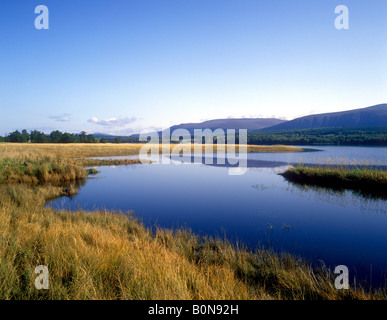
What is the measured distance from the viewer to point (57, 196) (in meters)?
14.1

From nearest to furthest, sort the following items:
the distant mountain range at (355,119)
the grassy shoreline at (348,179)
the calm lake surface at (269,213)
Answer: the calm lake surface at (269,213)
the grassy shoreline at (348,179)
the distant mountain range at (355,119)

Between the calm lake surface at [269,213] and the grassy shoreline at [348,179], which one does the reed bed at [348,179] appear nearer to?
the grassy shoreline at [348,179]

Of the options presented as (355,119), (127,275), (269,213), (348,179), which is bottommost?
Result: (269,213)

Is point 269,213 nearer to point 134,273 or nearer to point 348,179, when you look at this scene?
point 134,273

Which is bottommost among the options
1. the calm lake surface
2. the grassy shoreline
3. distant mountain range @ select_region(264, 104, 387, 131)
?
the calm lake surface

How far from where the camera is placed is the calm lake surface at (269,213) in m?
7.09

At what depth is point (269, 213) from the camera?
36.5ft

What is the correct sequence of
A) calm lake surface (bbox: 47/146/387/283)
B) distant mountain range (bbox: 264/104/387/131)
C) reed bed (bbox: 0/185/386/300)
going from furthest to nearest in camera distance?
distant mountain range (bbox: 264/104/387/131) → calm lake surface (bbox: 47/146/387/283) → reed bed (bbox: 0/185/386/300)

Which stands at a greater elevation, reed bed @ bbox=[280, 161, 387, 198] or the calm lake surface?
reed bed @ bbox=[280, 161, 387, 198]

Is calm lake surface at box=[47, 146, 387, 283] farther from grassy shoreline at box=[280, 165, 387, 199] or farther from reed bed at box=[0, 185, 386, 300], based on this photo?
reed bed at box=[0, 185, 386, 300]

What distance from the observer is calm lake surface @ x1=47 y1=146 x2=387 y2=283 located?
7.09 meters

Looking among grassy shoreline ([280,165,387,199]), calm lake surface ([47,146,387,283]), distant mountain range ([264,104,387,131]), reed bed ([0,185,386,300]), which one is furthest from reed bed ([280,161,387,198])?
distant mountain range ([264,104,387,131])

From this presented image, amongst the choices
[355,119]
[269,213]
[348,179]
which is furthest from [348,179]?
[355,119]

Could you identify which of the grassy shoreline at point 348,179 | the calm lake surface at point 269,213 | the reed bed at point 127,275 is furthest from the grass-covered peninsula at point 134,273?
the grassy shoreline at point 348,179
